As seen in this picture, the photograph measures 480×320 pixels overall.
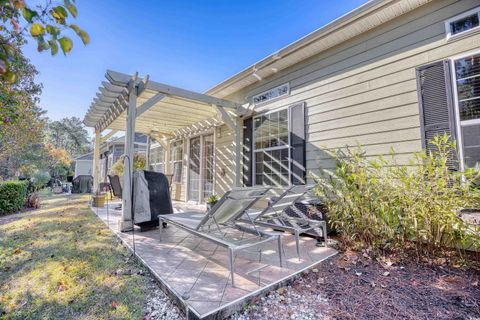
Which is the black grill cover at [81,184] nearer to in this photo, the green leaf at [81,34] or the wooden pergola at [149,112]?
the wooden pergola at [149,112]

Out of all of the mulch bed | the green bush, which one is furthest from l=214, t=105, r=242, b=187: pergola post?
the green bush

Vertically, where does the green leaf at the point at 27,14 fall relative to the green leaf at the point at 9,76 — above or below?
above

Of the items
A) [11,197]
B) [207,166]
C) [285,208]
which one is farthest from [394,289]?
[11,197]

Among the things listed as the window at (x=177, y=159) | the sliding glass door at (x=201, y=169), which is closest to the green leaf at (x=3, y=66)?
the sliding glass door at (x=201, y=169)

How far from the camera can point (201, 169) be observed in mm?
8062

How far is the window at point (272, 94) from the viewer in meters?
5.44

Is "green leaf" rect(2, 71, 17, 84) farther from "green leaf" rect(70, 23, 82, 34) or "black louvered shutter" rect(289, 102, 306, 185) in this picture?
"black louvered shutter" rect(289, 102, 306, 185)

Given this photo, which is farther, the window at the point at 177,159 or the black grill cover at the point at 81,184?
the black grill cover at the point at 81,184

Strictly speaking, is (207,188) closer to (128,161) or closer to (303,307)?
(128,161)

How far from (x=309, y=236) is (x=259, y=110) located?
3.22 metres

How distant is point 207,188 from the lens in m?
7.88

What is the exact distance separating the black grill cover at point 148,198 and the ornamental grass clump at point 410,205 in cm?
317

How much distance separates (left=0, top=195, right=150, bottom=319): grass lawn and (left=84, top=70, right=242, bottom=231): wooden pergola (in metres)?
0.98

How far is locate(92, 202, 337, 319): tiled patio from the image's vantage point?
2043mm
